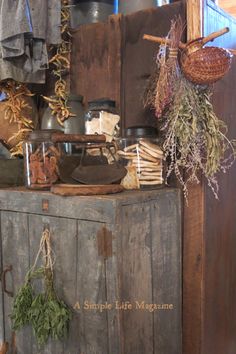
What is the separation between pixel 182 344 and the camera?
5.20 ft

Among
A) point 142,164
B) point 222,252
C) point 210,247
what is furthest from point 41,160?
point 222,252

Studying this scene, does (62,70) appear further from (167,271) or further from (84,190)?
(167,271)

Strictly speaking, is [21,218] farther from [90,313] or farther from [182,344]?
[182,344]

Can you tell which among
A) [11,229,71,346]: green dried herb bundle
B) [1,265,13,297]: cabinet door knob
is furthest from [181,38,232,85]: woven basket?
[1,265,13,297]: cabinet door knob

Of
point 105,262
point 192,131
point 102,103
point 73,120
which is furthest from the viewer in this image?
point 73,120

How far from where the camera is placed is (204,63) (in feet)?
4.30

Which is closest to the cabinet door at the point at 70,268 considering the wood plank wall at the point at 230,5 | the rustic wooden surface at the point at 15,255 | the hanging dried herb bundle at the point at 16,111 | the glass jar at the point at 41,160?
the rustic wooden surface at the point at 15,255

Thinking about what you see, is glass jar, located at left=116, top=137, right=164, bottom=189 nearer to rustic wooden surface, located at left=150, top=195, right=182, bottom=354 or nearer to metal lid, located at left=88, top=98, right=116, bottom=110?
rustic wooden surface, located at left=150, top=195, right=182, bottom=354

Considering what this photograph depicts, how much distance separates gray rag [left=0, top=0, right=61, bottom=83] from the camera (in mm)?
1441

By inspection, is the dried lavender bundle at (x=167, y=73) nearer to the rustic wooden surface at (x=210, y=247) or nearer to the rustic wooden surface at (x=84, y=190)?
the rustic wooden surface at (x=210, y=247)

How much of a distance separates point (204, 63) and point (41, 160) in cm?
67

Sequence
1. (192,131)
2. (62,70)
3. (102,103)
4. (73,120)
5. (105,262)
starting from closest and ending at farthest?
1. (105,262)
2. (192,131)
3. (102,103)
4. (73,120)
5. (62,70)

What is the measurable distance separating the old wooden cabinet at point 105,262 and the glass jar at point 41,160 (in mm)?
65

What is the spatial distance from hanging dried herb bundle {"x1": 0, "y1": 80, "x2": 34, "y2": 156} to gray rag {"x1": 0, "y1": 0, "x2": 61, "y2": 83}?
17cm
